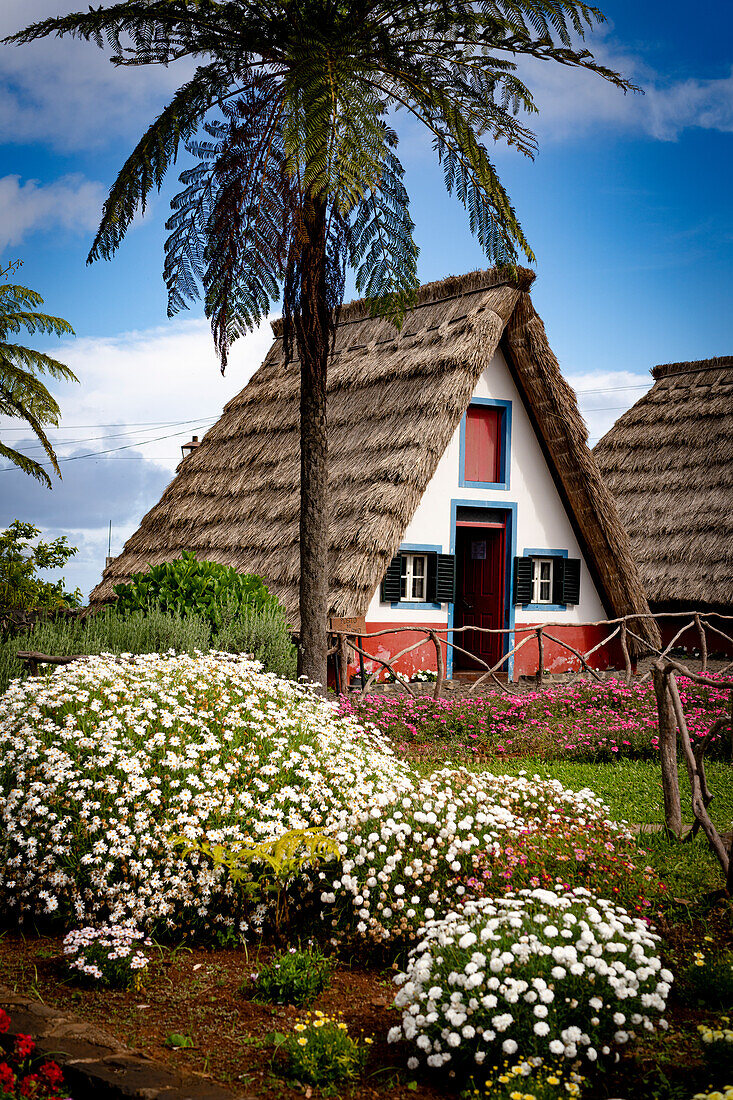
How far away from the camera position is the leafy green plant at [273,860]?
16.1 ft

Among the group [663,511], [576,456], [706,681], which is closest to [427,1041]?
[706,681]

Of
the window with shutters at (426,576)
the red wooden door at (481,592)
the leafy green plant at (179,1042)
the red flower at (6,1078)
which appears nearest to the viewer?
the red flower at (6,1078)

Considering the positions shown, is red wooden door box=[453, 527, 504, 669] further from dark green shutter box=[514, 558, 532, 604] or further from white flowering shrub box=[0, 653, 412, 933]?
white flowering shrub box=[0, 653, 412, 933]

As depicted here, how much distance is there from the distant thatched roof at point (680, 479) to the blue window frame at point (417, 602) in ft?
25.0

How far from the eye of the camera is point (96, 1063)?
3824mm

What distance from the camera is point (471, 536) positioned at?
55.1ft

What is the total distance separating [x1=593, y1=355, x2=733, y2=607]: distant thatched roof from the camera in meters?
20.2

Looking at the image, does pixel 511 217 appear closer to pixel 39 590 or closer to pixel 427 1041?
pixel 427 1041

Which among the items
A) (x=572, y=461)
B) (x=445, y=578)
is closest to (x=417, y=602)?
(x=445, y=578)

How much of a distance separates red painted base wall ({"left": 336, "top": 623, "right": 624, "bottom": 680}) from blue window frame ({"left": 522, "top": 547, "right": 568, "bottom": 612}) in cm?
33

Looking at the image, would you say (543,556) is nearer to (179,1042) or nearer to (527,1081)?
(179,1042)

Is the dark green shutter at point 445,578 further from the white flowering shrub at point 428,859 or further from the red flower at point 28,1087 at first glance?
the red flower at point 28,1087

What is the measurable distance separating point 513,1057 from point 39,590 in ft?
66.4

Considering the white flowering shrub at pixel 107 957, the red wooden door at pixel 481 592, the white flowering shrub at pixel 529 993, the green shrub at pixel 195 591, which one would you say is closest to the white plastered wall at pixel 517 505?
the red wooden door at pixel 481 592
